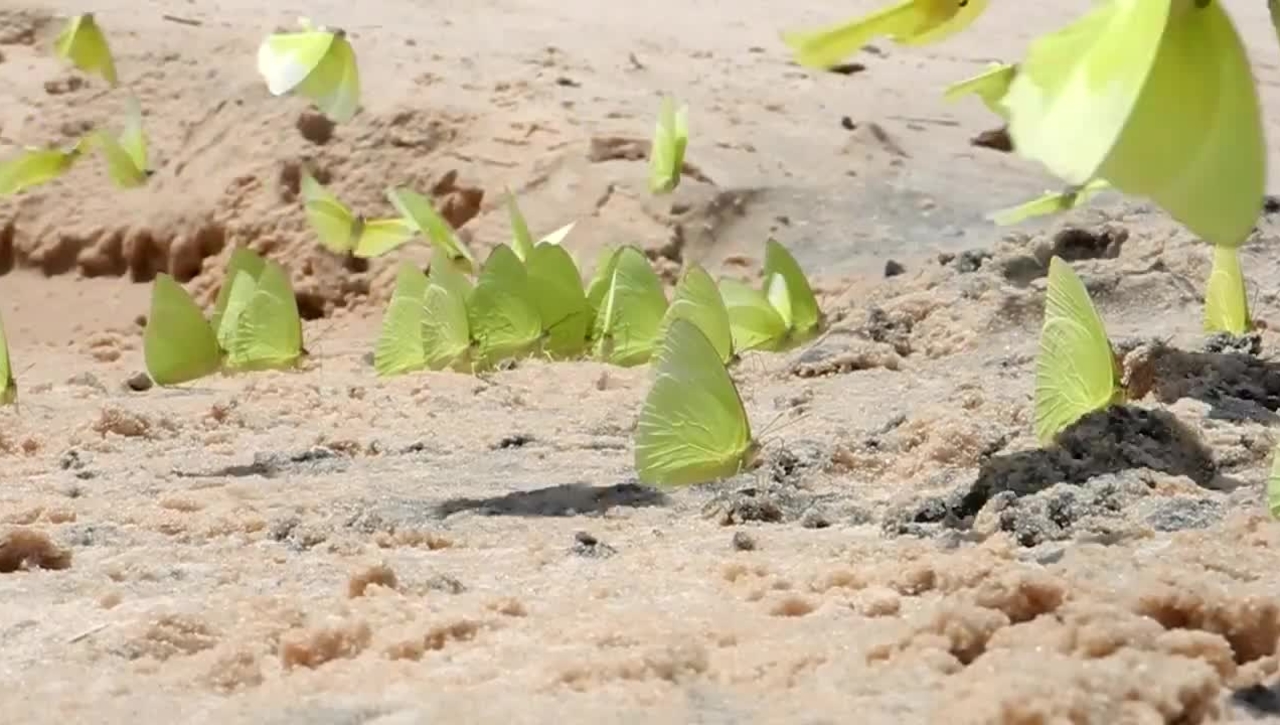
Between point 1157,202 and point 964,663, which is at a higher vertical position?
point 1157,202

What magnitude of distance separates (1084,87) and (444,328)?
2.39 m

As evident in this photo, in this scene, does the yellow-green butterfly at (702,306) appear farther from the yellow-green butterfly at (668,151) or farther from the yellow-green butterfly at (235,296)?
the yellow-green butterfly at (668,151)

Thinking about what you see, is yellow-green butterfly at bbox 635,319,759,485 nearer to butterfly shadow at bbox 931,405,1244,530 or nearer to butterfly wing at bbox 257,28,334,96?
butterfly shadow at bbox 931,405,1244,530

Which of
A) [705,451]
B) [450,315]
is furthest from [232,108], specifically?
[705,451]

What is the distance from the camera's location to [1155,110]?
54 centimetres

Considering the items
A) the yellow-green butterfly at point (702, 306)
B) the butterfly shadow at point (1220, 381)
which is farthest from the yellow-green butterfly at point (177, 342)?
the butterfly shadow at point (1220, 381)

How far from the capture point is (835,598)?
3.80ft

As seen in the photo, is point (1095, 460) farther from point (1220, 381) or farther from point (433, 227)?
point (433, 227)

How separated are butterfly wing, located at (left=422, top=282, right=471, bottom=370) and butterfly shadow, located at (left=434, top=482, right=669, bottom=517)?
104 cm

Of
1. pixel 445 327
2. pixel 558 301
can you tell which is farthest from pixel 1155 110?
pixel 558 301

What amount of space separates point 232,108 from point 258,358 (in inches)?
91.7

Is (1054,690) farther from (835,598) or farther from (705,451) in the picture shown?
(705,451)

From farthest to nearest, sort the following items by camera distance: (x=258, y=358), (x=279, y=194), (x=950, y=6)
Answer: (x=279, y=194) → (x=258, y=358) → (x=950, y=6)

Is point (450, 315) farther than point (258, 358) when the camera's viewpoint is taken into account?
No
